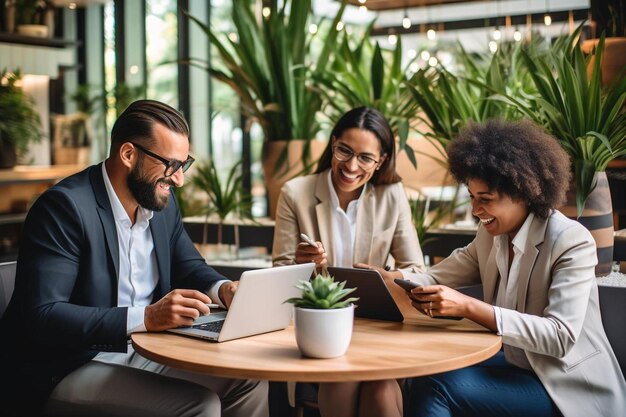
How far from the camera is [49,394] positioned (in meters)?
2.32

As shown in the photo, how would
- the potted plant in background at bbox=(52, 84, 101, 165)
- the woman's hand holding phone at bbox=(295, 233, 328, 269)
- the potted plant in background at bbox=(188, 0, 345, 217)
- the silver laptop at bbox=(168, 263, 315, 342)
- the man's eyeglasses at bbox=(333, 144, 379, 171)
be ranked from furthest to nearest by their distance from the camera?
the potted plant in background at bbox=(52, 84, 101, 165) < the potted plant in background at bbox=(188, 0, 345, 217) < the man's eyeglasses at bbox=(333, 144, 379, 171) < the woman's hand holding phone at bbox=(295, 233, 328, 269) < the silver laptop at bbox=(168, 263, 315, 342)

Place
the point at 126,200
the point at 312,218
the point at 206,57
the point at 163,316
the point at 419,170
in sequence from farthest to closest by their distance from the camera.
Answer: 1. the point at 206,57
2. the point at 419,170
3. the point at 312,218
4. the point at 126,200
5. the point at 163,316

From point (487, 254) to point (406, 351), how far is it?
73 cm

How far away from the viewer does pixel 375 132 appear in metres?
3.18

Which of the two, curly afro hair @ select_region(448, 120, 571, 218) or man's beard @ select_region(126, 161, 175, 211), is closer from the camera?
curly afro hair @ select_region(448, 120, 571, 218)

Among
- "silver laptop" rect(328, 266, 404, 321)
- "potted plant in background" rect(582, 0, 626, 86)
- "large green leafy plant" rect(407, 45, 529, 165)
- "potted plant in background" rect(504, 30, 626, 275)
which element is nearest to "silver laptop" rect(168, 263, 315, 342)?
"silver laptop" rect(328, 266, 404, 321)

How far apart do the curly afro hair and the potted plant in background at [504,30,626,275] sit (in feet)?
1.83

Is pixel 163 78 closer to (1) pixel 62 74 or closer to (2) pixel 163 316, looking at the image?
(1) pixel 62 74

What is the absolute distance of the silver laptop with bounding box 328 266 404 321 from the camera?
233 centimetres

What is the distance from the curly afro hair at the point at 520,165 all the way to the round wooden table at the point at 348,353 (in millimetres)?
417

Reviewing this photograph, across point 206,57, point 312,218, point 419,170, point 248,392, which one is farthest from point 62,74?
point 248,392

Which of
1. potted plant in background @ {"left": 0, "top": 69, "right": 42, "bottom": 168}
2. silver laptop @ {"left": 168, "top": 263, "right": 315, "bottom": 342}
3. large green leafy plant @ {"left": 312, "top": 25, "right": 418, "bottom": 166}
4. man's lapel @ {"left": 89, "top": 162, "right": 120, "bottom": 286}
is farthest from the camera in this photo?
potted plant in background @ {"left": 0, "top": 69, "right": 42, "bottom": 168}

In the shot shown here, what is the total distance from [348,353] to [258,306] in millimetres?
304

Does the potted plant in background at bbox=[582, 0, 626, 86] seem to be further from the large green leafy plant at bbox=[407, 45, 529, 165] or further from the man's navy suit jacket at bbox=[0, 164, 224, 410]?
the man's navy suit jacket at bbox=[0, 164, 224, 410]
